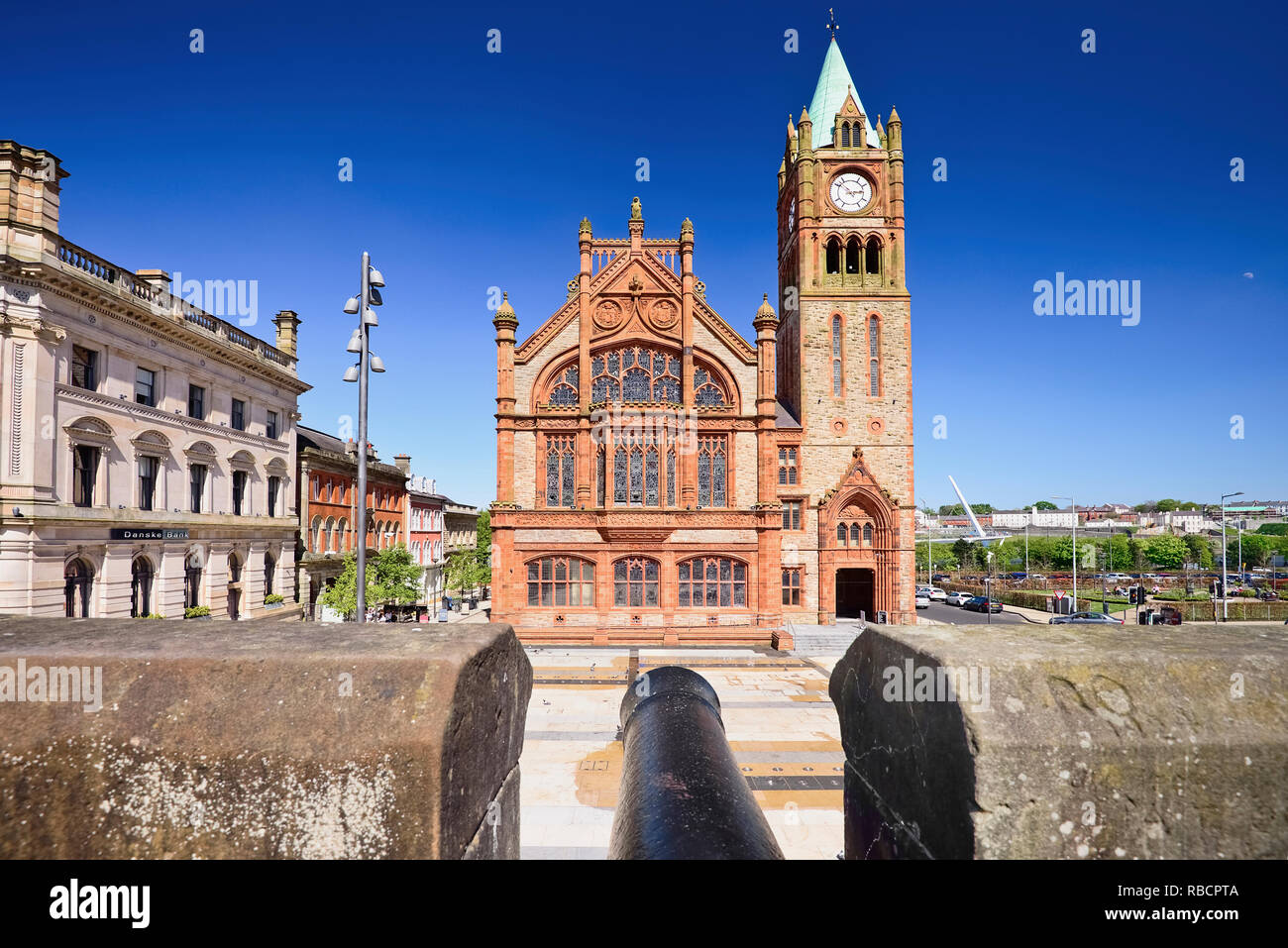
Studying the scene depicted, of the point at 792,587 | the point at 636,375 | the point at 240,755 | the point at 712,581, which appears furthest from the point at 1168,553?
the point at 240,755

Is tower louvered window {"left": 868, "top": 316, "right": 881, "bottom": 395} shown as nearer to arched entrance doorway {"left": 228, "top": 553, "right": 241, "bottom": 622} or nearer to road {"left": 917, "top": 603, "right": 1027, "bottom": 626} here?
road {"left": 917, "top": 603, "right": 1027, "bottom": 626}

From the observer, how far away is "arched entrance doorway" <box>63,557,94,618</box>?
19.1 meters

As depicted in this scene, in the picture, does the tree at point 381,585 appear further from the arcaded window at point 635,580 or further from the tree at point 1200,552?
the tree at point 1200,552

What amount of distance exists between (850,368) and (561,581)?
18.9 m

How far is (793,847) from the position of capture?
997 centimetres

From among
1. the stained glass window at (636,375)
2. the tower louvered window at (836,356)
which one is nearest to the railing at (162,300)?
the stained glass window at (636,375)

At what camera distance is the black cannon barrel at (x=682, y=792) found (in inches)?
87.2

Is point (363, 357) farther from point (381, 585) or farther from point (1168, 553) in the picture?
point (1168, 553)

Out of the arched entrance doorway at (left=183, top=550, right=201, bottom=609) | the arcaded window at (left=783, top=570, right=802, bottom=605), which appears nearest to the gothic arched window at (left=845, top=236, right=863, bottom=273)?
the arcaded window at (left=783, top=570, right=802, bottom=605)

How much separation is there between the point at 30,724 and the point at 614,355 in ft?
98.1

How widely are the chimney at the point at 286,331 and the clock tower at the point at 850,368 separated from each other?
2690cm
